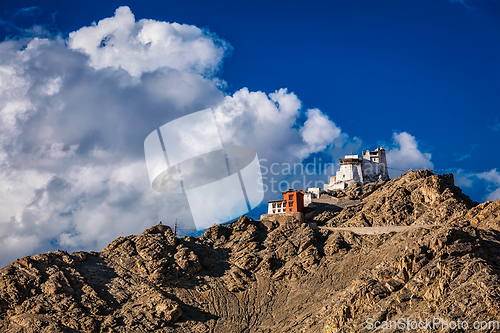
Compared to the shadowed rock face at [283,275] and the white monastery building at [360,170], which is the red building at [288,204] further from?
the white monastery building at [360,170]

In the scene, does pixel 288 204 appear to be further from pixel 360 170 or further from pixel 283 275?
pixel 360 170

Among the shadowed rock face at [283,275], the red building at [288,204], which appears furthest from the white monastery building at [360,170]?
the red building at [288,204]

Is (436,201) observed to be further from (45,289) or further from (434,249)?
(45,289)

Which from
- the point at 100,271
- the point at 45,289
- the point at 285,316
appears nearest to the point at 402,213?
the point at 285,316

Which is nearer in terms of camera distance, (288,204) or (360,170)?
(288,204)

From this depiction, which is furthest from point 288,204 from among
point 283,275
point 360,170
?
point 360,170

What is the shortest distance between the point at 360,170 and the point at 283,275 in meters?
43.0

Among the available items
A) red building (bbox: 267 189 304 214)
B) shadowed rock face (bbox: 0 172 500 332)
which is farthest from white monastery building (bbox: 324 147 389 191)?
red building (bbox: 267 189 304 214)

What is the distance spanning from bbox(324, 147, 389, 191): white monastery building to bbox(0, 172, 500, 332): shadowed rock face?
1433 cm

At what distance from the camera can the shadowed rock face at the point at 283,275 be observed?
183 feet

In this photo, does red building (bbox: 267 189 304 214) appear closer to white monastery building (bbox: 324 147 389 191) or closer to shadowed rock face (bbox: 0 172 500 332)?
shadowed rock face (bbox: 0 172 500 332)

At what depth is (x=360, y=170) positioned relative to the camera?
112 metres

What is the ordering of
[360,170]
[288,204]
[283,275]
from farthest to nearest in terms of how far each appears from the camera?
[360,170]
[288,204]
[283,275]

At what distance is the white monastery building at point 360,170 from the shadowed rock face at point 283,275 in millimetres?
14328
